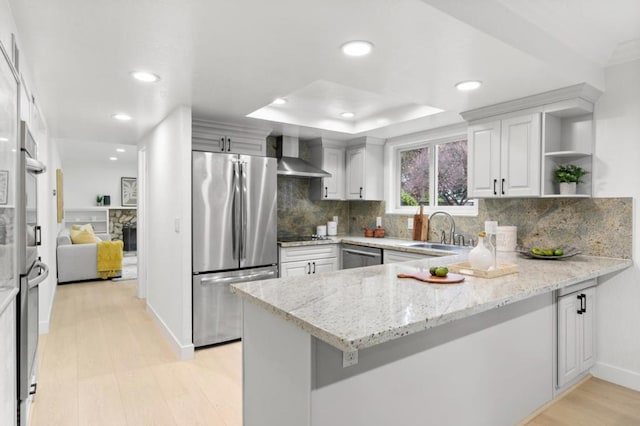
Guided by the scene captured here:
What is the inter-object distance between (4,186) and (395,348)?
1.70 metres

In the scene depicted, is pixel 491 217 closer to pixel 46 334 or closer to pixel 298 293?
pixel 298 293

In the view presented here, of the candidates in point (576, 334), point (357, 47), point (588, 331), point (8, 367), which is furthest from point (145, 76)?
point (588, 331)

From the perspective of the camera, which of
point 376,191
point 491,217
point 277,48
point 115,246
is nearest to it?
point 277,48

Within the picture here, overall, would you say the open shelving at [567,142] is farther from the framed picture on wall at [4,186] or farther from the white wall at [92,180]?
the white wall at [92,180]

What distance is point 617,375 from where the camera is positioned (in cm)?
276

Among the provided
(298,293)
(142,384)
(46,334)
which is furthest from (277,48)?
(46,334)

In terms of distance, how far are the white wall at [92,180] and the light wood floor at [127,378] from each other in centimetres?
685

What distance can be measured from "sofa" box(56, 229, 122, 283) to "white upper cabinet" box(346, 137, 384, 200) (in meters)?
4.59

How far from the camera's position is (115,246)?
21.6ft

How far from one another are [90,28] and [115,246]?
218 inches

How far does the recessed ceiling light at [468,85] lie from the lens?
8.55ft

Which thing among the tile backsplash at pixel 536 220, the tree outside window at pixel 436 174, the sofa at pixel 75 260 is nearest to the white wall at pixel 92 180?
the sofa at pixel 75 260

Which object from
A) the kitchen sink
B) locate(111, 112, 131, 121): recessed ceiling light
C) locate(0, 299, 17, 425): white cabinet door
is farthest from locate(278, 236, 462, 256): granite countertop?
locate(0, 299, 17, 425): white cabinet door

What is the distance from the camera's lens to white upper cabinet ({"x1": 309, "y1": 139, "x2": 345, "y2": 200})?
195 inches
